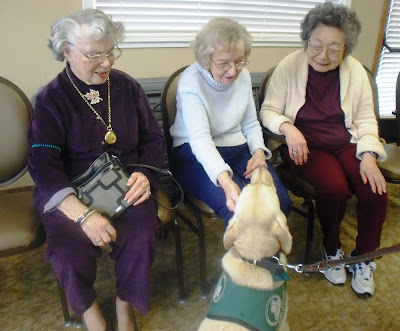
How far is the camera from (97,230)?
4.44 ft

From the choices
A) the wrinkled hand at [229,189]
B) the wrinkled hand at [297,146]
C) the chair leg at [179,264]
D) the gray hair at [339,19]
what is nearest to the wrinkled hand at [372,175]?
the wrinkled hand at [297,146]

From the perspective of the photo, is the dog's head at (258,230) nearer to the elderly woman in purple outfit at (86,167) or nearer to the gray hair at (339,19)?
the elderly woman in purple outfit at (86,167)

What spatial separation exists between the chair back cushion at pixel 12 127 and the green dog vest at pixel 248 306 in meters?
1.21

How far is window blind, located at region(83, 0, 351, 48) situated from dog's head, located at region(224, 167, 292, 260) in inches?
60.7

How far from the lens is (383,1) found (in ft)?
9.59

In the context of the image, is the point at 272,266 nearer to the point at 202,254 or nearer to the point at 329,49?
the point at 202,254

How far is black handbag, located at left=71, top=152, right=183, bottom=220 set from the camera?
1.42 metres

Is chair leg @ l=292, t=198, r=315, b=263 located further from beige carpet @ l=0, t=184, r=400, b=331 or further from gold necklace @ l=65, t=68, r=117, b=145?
gold necklace @ l=65, t=68, r=117, b=145

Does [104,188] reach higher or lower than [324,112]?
lower

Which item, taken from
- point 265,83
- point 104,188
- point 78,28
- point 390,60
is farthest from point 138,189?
point 390,60

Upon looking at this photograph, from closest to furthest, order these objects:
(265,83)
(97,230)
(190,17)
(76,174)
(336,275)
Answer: (97,230) → (76,174) → (336,275) → (265,83) → (190,17)

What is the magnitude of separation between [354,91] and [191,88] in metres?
0.98

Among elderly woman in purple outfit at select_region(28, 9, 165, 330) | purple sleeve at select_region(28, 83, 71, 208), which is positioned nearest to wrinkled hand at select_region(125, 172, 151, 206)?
elderly woman in purple outfit at select_region(28, 9, 165, 330)

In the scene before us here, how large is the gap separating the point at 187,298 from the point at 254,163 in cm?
82
